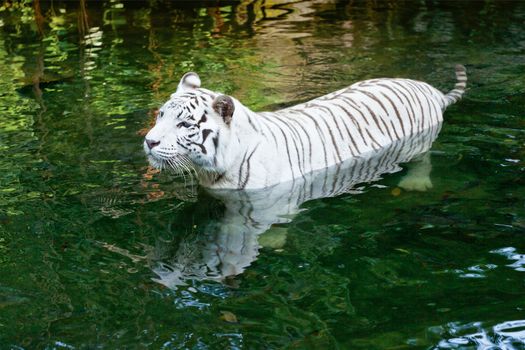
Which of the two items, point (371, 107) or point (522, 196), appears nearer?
point (522, 196)

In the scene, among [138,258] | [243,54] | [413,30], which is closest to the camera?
[138,258]

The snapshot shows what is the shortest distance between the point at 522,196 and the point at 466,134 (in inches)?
51.1

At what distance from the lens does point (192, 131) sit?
5.09 m

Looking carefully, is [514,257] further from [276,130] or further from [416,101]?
[416,101]

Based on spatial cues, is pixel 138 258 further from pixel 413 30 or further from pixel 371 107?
pixel 413 30

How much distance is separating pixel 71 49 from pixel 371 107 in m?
4.92

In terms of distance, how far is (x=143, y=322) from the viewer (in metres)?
3.75

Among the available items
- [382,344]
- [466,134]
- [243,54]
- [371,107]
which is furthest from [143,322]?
[243,54]

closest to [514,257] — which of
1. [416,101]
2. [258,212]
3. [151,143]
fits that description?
[258,212]

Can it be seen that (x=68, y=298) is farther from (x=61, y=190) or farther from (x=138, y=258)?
(x=61, y=190)

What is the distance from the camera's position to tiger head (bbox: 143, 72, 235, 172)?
5023 millimetres

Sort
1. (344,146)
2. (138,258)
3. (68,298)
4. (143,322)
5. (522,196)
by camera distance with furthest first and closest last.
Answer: (344,146), (522,196), (138,258), (68,298), (143,322)

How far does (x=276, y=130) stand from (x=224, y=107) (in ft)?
1.78

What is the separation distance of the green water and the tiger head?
12.9 inches
